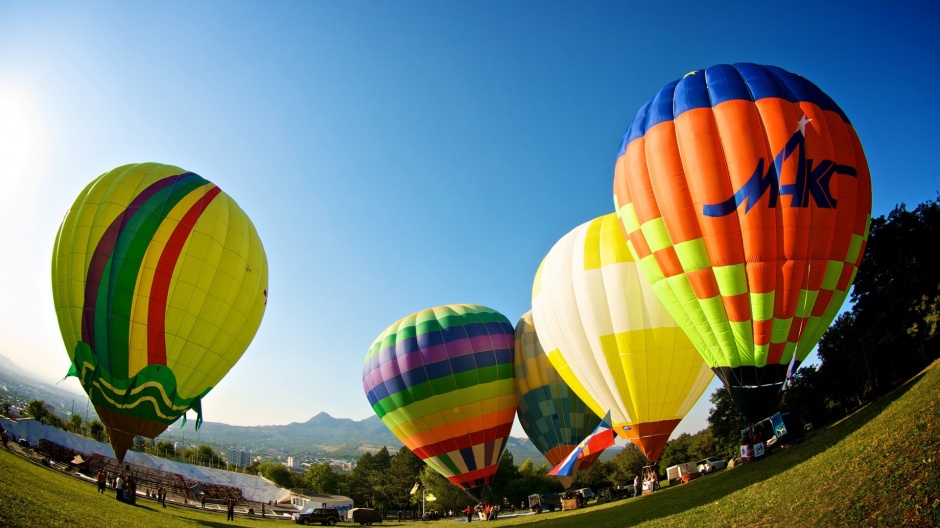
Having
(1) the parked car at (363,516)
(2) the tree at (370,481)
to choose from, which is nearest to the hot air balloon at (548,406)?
(1) the parked car at (363,516)

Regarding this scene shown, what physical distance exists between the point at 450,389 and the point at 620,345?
7.41 meters

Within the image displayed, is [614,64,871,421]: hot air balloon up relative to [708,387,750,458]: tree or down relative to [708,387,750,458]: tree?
up

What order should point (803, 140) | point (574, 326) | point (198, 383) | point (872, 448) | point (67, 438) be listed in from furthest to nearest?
point (67, 438) < point (574, 326) < point (198, 383) < point (803, 140) < point (872, 448)

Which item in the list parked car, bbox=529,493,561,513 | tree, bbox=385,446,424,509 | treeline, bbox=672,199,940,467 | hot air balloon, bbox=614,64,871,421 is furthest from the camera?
tree, bbox=385,446,424,509

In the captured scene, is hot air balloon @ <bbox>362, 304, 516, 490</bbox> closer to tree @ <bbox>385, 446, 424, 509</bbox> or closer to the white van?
the white van

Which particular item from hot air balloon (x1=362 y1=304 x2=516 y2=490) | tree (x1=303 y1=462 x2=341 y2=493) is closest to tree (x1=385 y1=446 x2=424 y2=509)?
tree (x1=303 y1=462 x2=341 y2=493)

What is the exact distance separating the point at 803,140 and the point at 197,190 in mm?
16338

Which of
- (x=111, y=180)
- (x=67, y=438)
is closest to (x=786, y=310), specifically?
(x=111, y=180)

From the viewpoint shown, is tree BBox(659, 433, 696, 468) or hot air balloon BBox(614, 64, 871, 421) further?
tree BBox(659, 433, 696, 468)

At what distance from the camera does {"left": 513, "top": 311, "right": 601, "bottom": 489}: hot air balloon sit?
20.7 m

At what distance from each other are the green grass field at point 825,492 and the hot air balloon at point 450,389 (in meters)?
8.90

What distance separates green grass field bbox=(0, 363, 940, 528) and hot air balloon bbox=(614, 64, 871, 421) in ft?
7.45

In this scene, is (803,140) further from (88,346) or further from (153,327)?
(88,346)

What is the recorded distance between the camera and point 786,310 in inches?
466
